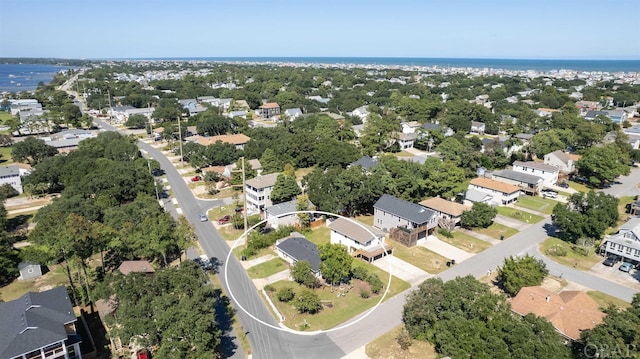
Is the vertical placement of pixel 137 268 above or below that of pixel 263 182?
below

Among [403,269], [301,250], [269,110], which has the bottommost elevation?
[403,269]

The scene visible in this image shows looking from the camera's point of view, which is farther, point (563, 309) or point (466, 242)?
point (466, 242)

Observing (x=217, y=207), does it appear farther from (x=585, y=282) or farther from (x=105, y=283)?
(x=585, y=282)

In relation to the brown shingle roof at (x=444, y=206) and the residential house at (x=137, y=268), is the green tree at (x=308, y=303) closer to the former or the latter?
the residential house at (x=137, y=268)

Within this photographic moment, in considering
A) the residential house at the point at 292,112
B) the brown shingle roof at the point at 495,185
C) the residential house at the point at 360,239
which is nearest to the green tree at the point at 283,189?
the residential house at the point at 360,239

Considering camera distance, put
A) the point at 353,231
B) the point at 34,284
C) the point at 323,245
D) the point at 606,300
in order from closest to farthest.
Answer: the point at 606,300, the point at 323,245, the point at 34,284, the point at 353,231

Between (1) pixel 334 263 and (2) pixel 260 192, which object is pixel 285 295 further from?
(2) pixel 260 192

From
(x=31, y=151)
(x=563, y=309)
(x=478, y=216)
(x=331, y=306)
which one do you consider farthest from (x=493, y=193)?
(x=31, y=151)

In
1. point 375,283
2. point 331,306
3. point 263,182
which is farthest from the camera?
point 263,182

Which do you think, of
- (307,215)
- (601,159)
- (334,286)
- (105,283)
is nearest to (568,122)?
(601,159)
